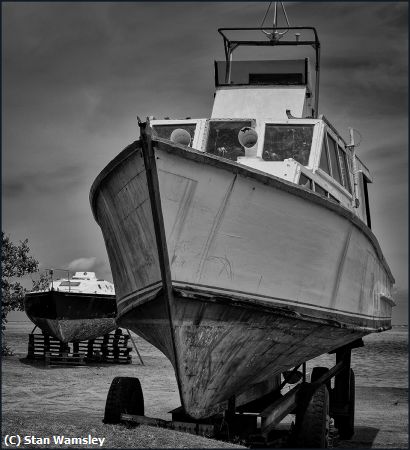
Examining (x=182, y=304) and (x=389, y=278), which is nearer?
(x=182, y=304)

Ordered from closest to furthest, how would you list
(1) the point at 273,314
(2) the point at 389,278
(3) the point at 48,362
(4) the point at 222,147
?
(1) the point at 273,314, (4) the point at 222,147, (2) the point at 389,278, (3) the point at 48,362

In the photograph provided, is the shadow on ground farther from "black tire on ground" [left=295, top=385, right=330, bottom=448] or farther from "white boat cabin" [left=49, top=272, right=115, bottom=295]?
"white boat cabin" [left=49, top=272, right=115, bottom=295]

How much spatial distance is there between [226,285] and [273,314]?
645mm

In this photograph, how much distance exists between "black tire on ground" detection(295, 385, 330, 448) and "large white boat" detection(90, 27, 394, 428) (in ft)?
2.13

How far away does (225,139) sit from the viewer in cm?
889

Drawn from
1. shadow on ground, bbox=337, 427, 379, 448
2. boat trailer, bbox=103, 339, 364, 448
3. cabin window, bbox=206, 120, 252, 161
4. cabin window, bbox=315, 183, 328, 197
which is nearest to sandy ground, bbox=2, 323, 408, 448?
shadow on ground, bbox=337, 427, 379, 448

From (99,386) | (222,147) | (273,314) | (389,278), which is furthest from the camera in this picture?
(99,386)

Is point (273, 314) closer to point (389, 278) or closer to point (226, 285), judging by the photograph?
point (226, 285)

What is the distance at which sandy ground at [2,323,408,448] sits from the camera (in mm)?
9602

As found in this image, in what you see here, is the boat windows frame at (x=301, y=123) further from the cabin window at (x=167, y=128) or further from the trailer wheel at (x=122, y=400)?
the trailer wheel at (x=122, y=400)

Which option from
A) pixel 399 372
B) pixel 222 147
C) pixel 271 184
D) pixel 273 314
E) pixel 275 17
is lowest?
pixel 399 372

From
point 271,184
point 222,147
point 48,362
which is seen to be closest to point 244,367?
point 271,184

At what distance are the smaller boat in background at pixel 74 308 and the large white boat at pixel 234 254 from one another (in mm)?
12383

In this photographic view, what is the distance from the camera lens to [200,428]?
680 cm
